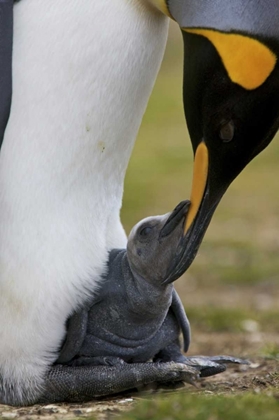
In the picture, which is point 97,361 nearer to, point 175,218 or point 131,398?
point 131,398

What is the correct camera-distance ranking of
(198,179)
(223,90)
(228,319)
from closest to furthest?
(223,90)
(198,179)
(228,319)

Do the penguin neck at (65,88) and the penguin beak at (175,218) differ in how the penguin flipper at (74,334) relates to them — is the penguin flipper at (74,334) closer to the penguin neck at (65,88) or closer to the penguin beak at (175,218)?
the penguin neck at (65,88)

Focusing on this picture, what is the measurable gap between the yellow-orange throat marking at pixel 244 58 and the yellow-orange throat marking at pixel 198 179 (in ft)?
1.05

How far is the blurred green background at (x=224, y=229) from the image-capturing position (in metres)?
7.31

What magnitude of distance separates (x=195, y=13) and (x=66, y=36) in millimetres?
532

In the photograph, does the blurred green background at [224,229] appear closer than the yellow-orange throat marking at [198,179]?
No

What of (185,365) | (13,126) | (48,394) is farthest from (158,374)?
(13,126)

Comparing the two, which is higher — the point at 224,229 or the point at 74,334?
the point at 74,334

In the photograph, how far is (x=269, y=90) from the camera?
3.39m

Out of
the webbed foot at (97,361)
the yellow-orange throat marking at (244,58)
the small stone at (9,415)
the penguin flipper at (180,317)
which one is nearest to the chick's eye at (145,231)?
the penguin flipper at (180,317)

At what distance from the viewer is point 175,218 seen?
148 inches

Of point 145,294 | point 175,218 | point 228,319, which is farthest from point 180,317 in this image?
point 228,319

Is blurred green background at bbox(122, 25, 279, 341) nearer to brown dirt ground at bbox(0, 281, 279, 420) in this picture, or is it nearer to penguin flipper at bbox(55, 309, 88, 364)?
brown dirt ground at bbox(0, 281, 279, 420)

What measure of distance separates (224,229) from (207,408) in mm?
7924
